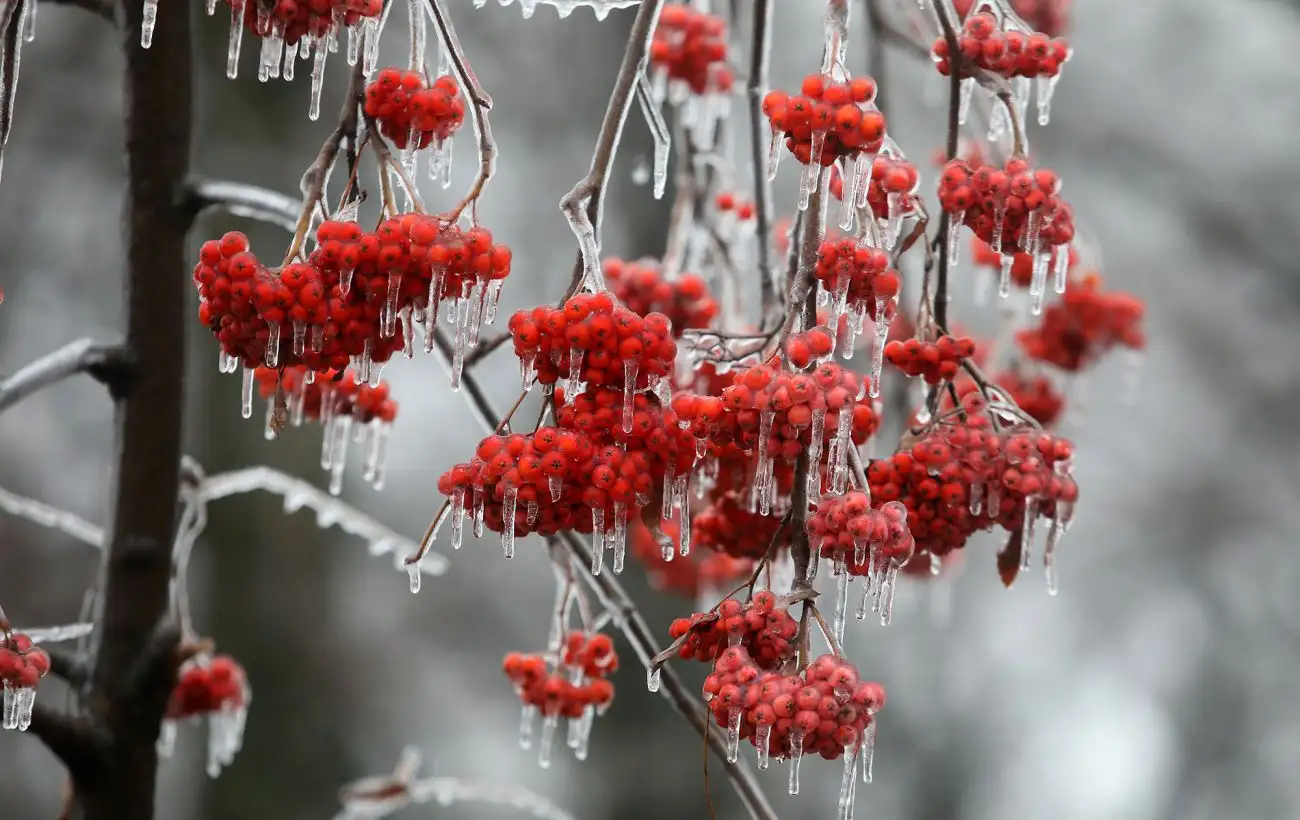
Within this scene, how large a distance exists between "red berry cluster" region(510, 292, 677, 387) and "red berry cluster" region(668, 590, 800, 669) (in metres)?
0.22

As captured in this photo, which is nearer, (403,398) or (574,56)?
(574,56)

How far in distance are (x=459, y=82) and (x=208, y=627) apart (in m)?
4.86

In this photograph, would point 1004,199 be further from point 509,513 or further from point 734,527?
point 509,513

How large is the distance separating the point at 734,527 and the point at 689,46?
1.15 meters

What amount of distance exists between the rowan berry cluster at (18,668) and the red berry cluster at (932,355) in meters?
0.95

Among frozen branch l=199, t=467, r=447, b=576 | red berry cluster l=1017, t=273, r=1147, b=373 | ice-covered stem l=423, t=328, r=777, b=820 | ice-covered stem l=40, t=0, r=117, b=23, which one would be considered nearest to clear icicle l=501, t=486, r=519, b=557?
ice-covered stem l=423, t=328, r=777, b=820

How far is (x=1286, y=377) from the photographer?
674 cm

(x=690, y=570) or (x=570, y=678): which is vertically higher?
(x=570, y=678)

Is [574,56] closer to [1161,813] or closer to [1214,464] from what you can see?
[1214,464]

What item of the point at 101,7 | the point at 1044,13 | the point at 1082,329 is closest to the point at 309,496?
the point at 101,7

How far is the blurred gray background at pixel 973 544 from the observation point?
19.8 ft

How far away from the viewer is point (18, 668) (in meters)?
1.32

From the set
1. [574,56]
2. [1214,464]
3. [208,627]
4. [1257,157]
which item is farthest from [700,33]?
[1214,464]

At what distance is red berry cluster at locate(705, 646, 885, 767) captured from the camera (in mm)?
1096
